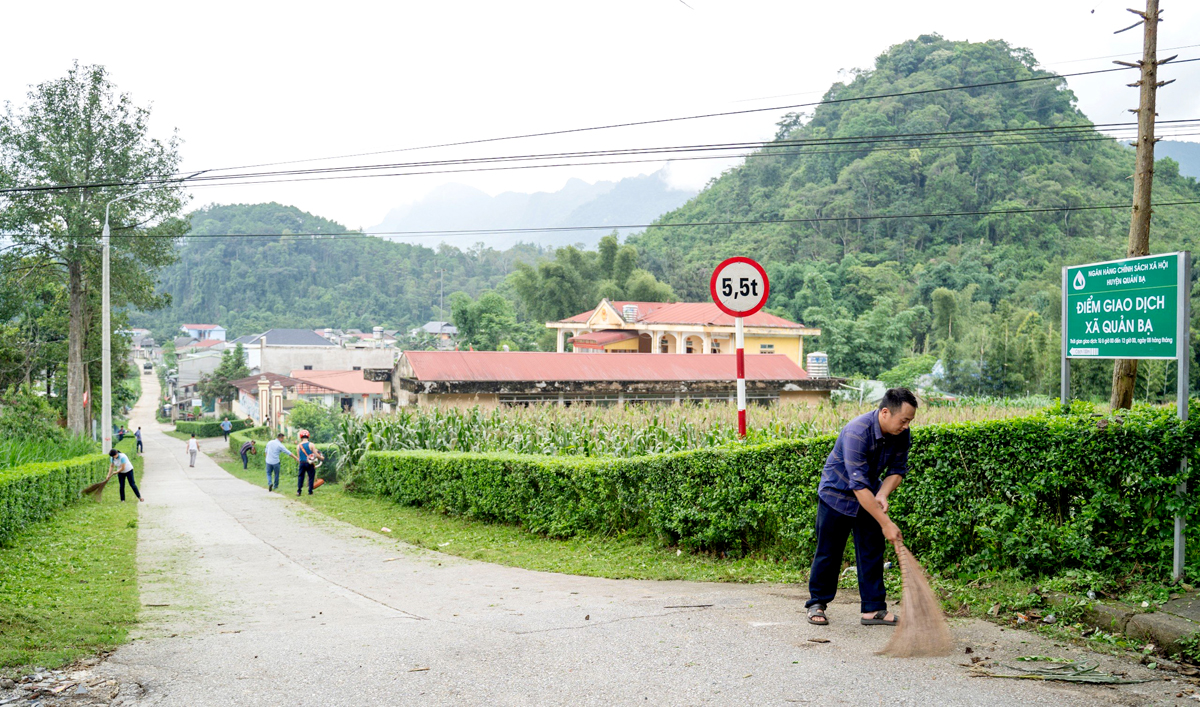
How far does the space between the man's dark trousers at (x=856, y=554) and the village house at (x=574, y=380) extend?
12.2m

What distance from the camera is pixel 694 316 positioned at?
140ft

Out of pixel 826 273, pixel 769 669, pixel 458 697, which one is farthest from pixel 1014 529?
pixel 826 273

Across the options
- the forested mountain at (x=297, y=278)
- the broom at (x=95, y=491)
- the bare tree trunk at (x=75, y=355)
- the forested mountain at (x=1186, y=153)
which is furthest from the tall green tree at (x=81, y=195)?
the forested mountain at (x=1186, y=153)

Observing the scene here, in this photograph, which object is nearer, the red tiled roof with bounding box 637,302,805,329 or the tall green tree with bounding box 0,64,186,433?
the tall green tree with bounding box 0,64,186,433

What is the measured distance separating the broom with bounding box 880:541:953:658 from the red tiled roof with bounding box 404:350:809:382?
1500 centimetres

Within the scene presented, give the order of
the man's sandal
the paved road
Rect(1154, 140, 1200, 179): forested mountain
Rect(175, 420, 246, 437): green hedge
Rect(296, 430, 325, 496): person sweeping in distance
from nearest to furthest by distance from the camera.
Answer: the paved road < the man's sandal < Rect(296, 430, 325, 496): person sweeping in distance < Rect(175, 420, 246, 437): green hedge < Rect(1154, 140, 1200, 179): forested mountain

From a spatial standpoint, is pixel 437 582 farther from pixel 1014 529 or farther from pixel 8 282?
pixel 8 282

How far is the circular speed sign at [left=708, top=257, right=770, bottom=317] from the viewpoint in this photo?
8.73 metres

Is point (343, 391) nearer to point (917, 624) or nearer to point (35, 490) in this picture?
point (35, 490)

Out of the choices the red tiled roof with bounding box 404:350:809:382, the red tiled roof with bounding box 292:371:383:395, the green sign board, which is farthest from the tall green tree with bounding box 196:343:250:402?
the green sign board

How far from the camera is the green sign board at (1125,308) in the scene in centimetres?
559

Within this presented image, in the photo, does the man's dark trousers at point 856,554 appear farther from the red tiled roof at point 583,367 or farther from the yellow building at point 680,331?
the yellow building at point 680,331

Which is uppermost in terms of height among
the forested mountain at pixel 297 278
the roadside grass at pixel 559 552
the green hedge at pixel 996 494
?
the forested mountain at pixel 297 278

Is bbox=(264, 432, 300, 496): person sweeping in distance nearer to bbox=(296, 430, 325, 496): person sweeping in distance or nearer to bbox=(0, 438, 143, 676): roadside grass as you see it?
bbox=(296, 430, 325, 496): person sweeping in distance
